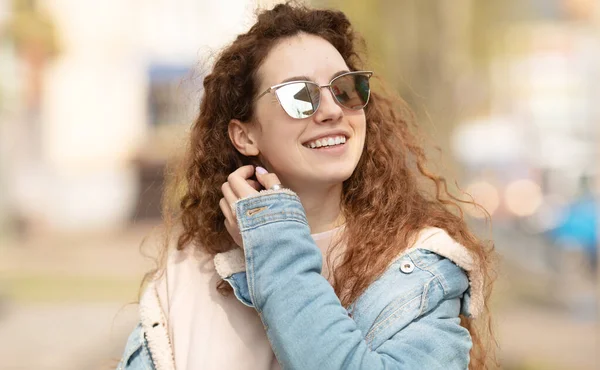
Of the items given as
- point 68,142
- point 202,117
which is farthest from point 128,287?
point 68,142

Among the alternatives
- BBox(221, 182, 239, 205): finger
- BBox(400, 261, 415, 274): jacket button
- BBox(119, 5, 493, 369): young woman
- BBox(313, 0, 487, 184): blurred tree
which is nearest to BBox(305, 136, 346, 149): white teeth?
BBox(119, 5, 493, 369): young woman

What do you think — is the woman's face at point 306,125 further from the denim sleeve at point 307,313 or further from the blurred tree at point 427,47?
the blurred tree at point 427,47

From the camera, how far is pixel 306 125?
216cm

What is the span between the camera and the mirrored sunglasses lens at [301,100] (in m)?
2.15

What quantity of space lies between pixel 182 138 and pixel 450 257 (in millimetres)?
1101

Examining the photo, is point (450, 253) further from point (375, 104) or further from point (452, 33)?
point (452, 33)

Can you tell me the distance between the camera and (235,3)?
85.7 feet

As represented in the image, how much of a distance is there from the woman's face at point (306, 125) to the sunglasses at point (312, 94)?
2 cm

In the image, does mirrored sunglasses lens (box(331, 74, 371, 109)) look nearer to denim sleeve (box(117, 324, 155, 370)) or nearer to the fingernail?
the fingernail

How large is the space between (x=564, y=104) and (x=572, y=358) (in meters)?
30.3

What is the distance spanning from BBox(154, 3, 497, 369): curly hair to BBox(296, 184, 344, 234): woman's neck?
3cm

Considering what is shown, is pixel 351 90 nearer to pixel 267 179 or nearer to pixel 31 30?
pixel 267 179

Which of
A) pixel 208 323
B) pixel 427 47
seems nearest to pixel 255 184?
pixel 208 323

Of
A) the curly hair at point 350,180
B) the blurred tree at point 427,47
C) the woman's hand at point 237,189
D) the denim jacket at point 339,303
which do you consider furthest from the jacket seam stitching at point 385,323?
the blurred tree at point 427,47
